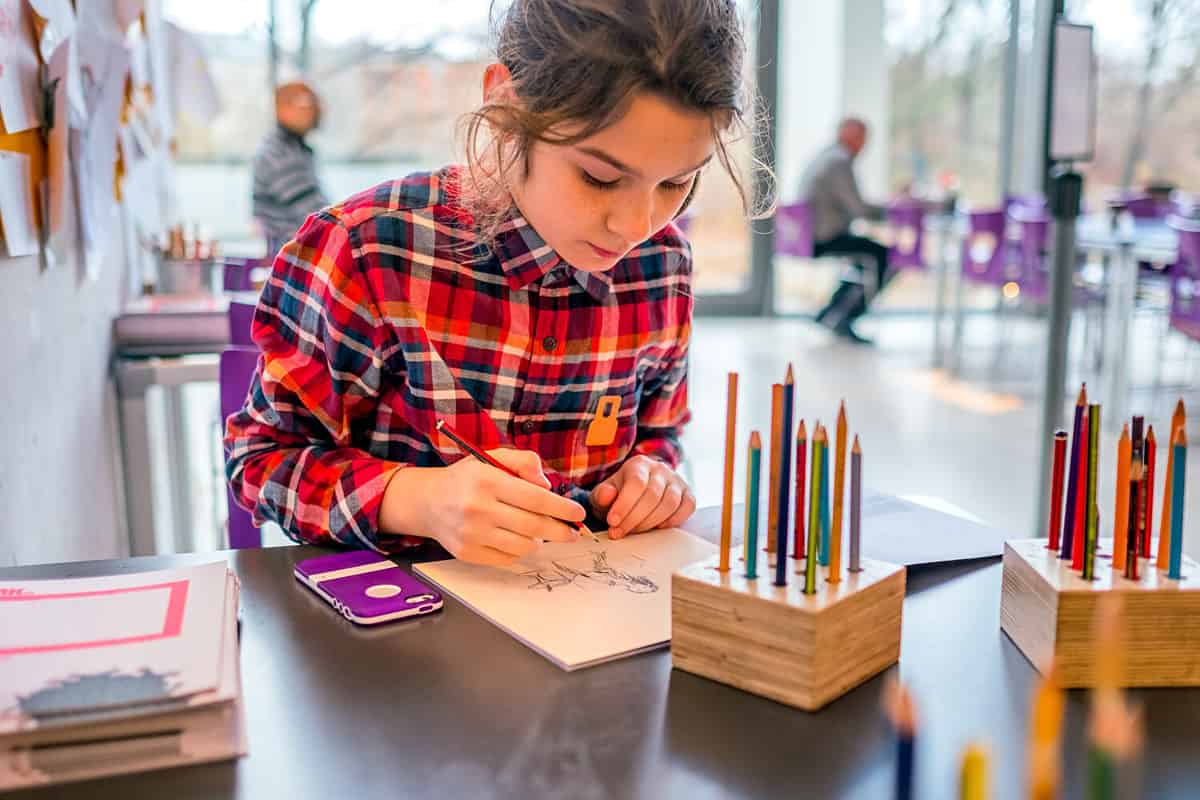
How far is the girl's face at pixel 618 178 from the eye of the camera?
2.69 ft

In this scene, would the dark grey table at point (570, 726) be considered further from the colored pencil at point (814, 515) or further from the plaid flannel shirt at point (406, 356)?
the plaid flannel shirt at point (406, 356)

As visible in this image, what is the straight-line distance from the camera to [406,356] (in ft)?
3.33

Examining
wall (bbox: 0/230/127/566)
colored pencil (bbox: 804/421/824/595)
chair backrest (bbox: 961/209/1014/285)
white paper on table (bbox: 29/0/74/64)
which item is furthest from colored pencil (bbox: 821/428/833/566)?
chair backrest (bbox: 961/209/1014/285)

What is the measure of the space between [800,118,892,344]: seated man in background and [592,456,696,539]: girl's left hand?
502 cm

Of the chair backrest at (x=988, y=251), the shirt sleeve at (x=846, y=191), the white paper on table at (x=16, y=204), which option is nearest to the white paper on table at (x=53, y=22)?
the white paper on table at (x=16, y=204)

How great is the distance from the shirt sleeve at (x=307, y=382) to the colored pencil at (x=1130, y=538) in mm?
551

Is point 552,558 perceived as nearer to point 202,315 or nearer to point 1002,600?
point 1002,600

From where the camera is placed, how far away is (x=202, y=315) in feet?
6.52

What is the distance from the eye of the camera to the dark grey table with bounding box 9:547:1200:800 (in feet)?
1.85

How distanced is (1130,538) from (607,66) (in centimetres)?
48

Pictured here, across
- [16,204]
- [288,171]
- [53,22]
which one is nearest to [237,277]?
[288,171]

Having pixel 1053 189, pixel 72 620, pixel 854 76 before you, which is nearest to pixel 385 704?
pixel 72 620

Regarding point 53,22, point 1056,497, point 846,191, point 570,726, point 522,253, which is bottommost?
point 570,726

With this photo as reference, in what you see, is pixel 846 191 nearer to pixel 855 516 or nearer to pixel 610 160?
pixel 610 160
